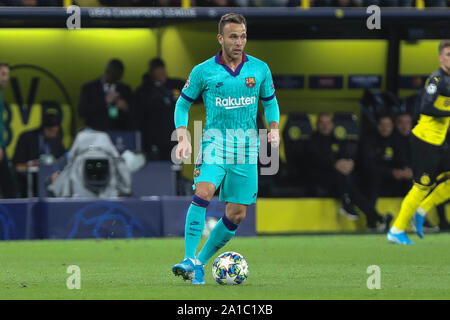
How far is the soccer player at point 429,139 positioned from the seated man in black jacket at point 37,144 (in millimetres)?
4561

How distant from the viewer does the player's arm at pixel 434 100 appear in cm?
1145

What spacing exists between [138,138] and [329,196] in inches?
101

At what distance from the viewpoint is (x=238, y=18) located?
7.85m

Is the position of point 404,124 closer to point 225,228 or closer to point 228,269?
point 225,228

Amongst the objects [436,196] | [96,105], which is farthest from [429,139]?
[96,105]

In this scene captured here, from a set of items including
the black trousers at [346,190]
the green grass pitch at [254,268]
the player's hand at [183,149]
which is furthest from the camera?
the black trousers at [346,190]

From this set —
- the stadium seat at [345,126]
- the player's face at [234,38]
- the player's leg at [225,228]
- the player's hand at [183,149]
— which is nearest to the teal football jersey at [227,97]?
the player's face at [234,38]

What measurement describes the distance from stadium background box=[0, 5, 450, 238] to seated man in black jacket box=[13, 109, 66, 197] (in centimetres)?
71

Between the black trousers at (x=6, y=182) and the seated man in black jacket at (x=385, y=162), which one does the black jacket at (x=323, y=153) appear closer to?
the seated man in black jacket at (x=385, y=162)

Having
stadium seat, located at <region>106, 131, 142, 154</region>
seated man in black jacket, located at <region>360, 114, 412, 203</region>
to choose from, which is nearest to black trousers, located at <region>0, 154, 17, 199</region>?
stadium seat, located at <region>106, 131, 142, 154</region>

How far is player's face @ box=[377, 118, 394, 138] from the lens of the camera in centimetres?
1462

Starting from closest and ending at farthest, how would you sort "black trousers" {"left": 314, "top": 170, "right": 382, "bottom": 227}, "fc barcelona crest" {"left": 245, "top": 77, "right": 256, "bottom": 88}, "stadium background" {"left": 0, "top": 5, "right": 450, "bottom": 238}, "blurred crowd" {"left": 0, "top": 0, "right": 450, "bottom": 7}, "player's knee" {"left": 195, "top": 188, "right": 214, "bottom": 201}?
1. "player's knee" {"left": 195, "top": 188, "right": 214, "bottom": 201}
2. "fc barcelona crest" {"left": 245, "top": 77, "right": 256, "bottom": 88}
3. "blurred crowd" {"left": 0, "top": 0, "right": 450, "bottom": 7}
4. "black trousers" {"left": 314, "top": 170, "right": 382, "bottom": 227}
5. "stadium background" {"left": 0, "top": 5, "right": 450, "bottom": 238}

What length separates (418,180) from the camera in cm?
1167

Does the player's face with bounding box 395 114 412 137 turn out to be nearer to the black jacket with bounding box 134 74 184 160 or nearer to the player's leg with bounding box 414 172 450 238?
the player's leg with bounding box 414 172 450 238
